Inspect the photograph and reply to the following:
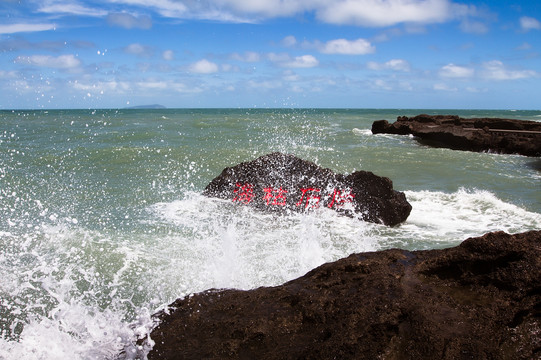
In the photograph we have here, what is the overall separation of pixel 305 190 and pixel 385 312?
5121 millimetres

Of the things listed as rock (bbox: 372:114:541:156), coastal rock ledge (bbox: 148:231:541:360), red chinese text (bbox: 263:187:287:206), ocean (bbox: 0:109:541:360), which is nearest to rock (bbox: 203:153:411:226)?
red chinese text (bbox: 263:187:287:206)

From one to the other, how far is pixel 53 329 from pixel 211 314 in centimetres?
139

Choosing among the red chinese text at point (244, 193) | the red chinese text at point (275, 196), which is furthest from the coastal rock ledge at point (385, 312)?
the red chinese text at point (244, 193)

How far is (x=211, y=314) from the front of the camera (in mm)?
2934

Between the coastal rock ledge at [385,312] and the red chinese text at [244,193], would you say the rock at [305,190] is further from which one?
the coastal rock ledge at [385,312]

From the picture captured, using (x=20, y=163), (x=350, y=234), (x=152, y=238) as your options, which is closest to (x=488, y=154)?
(x=350, y=234)

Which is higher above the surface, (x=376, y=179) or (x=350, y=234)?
(x=376, y=179)

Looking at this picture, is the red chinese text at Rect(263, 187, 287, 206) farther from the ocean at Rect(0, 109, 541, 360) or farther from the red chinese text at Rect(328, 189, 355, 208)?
the red chinese text at Rect(328, 189, 355, 208)

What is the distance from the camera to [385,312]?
104 inches

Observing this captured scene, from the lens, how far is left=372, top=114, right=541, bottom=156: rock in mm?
→ 19031

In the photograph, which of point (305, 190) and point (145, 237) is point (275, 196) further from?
point (145, 237)

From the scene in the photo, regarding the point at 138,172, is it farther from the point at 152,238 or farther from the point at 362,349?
the point at 362,349

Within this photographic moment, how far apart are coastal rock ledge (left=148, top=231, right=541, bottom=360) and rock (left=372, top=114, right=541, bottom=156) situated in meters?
18.2

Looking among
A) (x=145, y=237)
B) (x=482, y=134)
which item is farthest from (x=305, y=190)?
(x=482, y=134)
